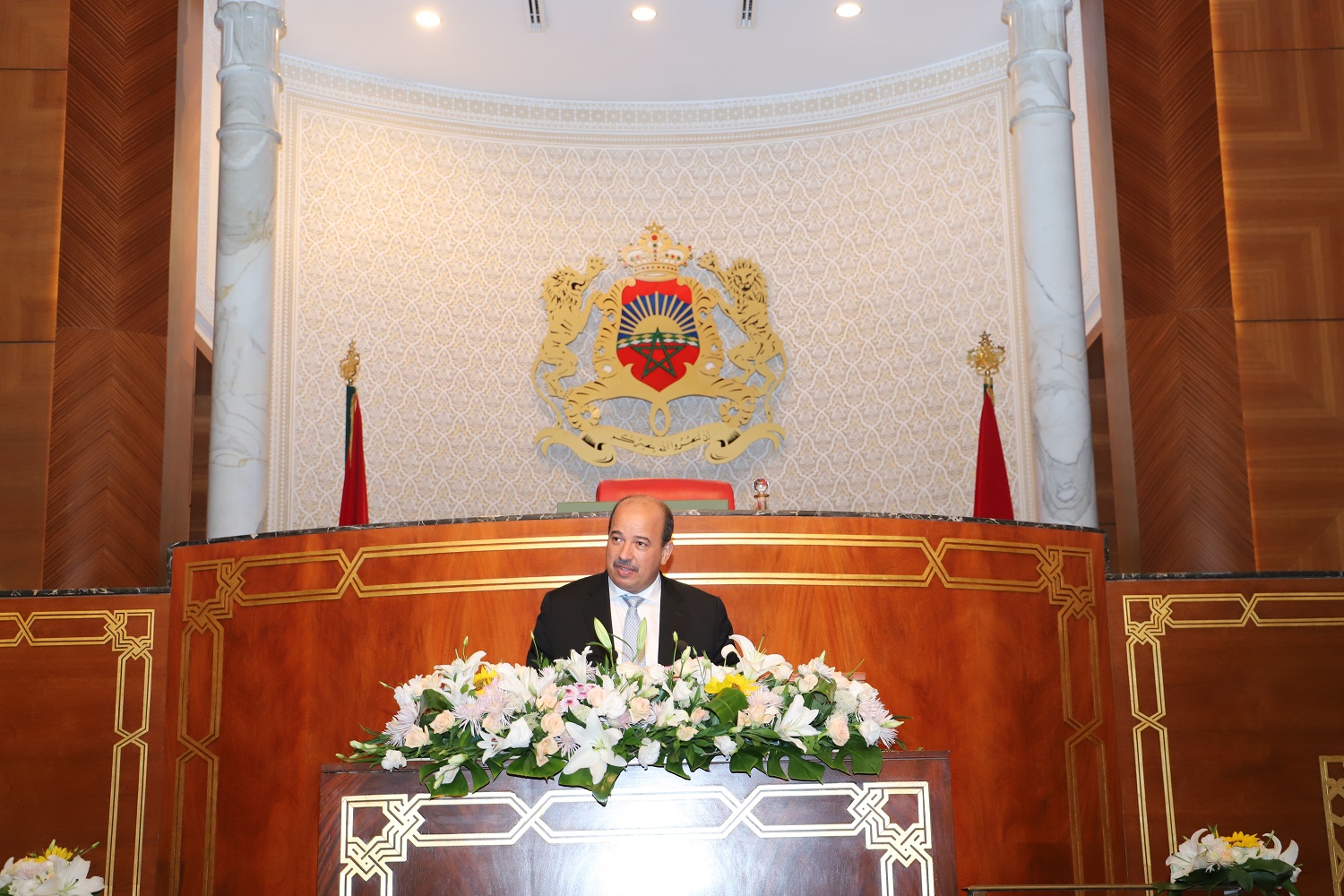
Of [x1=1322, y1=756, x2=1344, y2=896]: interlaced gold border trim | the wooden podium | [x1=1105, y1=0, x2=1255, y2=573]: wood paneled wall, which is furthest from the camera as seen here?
[x1=1105, y1=0, x2=1255, y2=573]: wood paneled wall

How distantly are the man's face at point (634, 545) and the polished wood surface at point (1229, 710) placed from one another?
2.23m

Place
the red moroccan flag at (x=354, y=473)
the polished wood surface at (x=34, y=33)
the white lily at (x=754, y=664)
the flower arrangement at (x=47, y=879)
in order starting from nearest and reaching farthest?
the white lily at (x=754, y=664), the flower arrangement at (x=47, y=879), the polished wood surface at (x=34, y=33), the red moroccan flag at (x=354, y=473)

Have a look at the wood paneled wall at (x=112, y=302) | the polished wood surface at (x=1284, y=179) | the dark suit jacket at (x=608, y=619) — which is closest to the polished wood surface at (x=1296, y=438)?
the polished wood surface at (x=1284, y=179)

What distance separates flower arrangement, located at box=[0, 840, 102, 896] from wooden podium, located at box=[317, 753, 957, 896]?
81 centimetres

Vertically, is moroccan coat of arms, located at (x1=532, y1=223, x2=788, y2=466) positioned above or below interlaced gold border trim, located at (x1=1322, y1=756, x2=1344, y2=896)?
above

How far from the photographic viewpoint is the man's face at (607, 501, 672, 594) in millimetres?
3652

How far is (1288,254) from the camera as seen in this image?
6141 millimetres

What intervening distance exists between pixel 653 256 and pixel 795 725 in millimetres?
Result: 7277

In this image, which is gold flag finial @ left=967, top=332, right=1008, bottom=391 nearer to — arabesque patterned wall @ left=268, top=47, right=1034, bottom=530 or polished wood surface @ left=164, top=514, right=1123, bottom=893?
arabesque patterned wall @ left=268, top=47, right=1034, bottom=530

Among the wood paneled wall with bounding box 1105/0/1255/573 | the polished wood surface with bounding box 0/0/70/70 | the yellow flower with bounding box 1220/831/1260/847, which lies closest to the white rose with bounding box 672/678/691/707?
the yellow flower with bounding box 1220/831/1260/847

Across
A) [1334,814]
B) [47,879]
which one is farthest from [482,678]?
[1334,814]

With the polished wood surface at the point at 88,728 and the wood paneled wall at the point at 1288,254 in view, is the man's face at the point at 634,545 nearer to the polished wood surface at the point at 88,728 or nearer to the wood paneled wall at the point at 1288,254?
the polished wood surface at the point at 88,728

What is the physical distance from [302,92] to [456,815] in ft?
25.3

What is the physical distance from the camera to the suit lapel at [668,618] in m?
3.71
